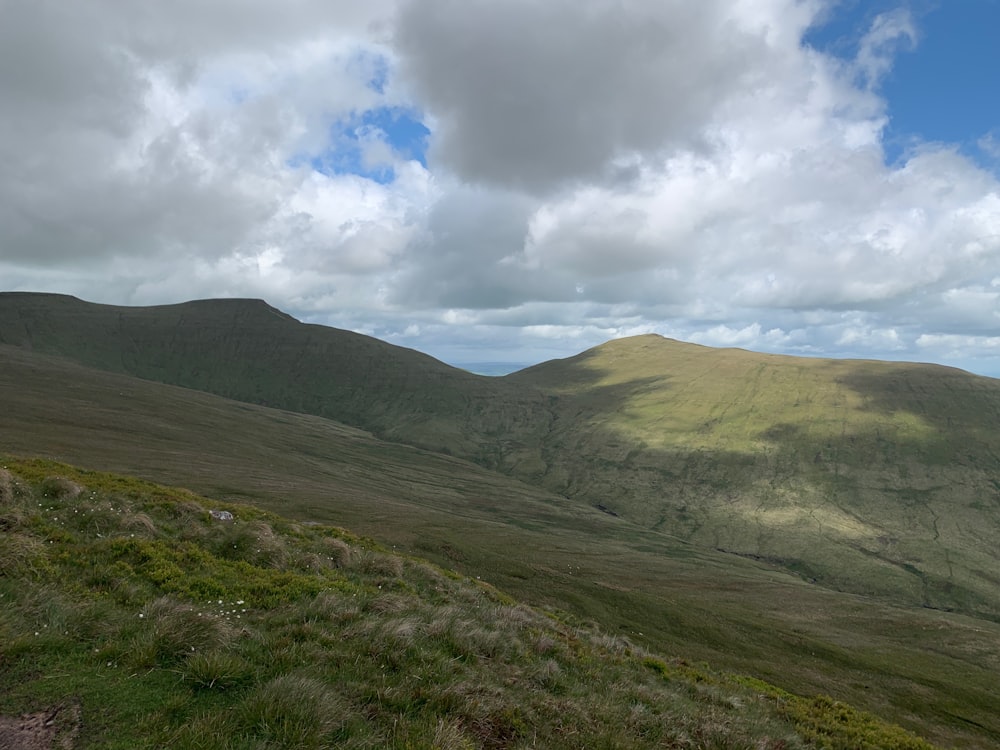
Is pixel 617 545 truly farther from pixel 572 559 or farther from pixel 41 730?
pixel 41 730

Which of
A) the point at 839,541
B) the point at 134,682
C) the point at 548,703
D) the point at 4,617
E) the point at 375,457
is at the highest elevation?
the point at 4,617

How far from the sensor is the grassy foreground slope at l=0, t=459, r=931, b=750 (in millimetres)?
9070

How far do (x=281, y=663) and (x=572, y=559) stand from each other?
7505 centimetres

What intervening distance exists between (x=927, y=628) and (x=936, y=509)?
149144 millimetres

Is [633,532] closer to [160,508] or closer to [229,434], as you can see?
[229,434]

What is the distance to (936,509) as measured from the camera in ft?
618

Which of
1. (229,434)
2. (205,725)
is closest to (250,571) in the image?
(205,725)

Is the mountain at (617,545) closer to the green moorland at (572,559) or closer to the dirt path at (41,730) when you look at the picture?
the green moorland at (572,559)

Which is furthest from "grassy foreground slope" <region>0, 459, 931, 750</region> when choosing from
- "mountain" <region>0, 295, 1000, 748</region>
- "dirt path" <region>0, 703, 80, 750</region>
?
"mountain" <region>0, 295, 1000, 748</region>

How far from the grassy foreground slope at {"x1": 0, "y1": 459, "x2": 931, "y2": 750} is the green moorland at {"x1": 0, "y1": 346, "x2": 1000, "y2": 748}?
1558cm

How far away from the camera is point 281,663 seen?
11.3 metres

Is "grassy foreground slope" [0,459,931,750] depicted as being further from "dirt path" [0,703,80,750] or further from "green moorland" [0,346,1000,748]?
"green moorland" [0,346,1000,748]

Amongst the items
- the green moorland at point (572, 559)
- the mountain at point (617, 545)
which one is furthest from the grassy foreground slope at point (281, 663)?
the mountain at point (617, 545)

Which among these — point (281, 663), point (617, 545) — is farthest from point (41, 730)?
point (617, 545)
